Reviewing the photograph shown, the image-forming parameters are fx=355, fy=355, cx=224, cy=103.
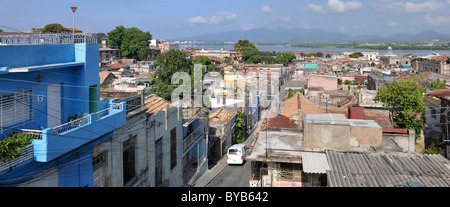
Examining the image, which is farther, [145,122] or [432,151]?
[432,151]

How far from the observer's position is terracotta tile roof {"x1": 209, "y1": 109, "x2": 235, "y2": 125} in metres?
16.6

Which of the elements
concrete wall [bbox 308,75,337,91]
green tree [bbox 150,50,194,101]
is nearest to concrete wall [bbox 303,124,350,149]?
green tree [bbox 150,50,194,101]

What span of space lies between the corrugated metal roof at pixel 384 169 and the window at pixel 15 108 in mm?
4675

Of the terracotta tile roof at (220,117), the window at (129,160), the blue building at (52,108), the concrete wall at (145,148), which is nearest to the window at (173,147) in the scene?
the concrete wall at (145,148)

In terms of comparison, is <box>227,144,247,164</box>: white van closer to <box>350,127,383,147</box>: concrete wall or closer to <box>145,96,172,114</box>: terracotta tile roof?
<box>145,96,172,114</box>: terracotta tile roof

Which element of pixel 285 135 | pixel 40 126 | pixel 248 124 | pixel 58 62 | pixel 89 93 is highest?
pixel 58 62

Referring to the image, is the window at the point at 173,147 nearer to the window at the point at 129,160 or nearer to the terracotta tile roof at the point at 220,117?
the window at the point at 129,160

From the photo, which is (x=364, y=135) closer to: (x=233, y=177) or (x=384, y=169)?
(x=384, y=169)

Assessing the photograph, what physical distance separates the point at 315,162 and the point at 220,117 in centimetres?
1135

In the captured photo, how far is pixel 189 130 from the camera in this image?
1259 cm

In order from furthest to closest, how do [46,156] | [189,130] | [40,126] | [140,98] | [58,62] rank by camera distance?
1. [189,130]
2. [140,98]
3. [58,62]
4. [40,126]
5. [46,156]
